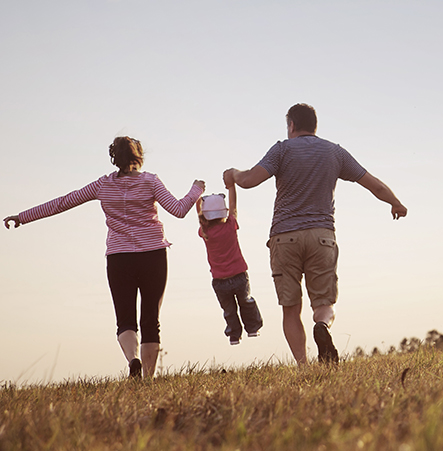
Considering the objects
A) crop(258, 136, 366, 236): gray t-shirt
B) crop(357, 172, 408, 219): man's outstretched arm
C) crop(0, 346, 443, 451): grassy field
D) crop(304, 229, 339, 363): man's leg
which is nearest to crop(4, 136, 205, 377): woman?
crop(258, 136, 366, 236): gray t-shirt

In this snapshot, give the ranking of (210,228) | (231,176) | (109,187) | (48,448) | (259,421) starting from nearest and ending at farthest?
(48,448)
(259,421)
(109,187)
(231,176)
(210,228)

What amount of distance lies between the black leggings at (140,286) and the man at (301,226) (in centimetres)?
122

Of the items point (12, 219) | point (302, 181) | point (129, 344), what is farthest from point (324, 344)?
point (12, 219)

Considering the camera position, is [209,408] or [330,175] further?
[330,175]

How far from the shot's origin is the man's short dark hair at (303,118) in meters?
6.26

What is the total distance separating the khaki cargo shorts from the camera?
5957 millimetres

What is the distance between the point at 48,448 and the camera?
2.44 meters

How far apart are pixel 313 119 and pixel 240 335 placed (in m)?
3.65

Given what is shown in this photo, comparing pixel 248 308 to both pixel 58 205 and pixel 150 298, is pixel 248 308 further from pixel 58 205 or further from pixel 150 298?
pixel 58 205

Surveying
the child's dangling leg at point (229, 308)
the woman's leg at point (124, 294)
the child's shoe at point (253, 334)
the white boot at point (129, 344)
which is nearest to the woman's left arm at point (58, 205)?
the woman's leg at point (124, 294)

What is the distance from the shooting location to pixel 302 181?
6.00m

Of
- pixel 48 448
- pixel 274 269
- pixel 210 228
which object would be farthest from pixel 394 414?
pixel 210 228

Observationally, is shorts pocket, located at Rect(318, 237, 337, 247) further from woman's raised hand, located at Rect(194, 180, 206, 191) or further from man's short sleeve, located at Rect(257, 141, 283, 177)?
woman's raised hand, located at Rect(194, 180, 206, 191)

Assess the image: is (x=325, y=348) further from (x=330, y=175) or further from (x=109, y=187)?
(x=109, y=187)
